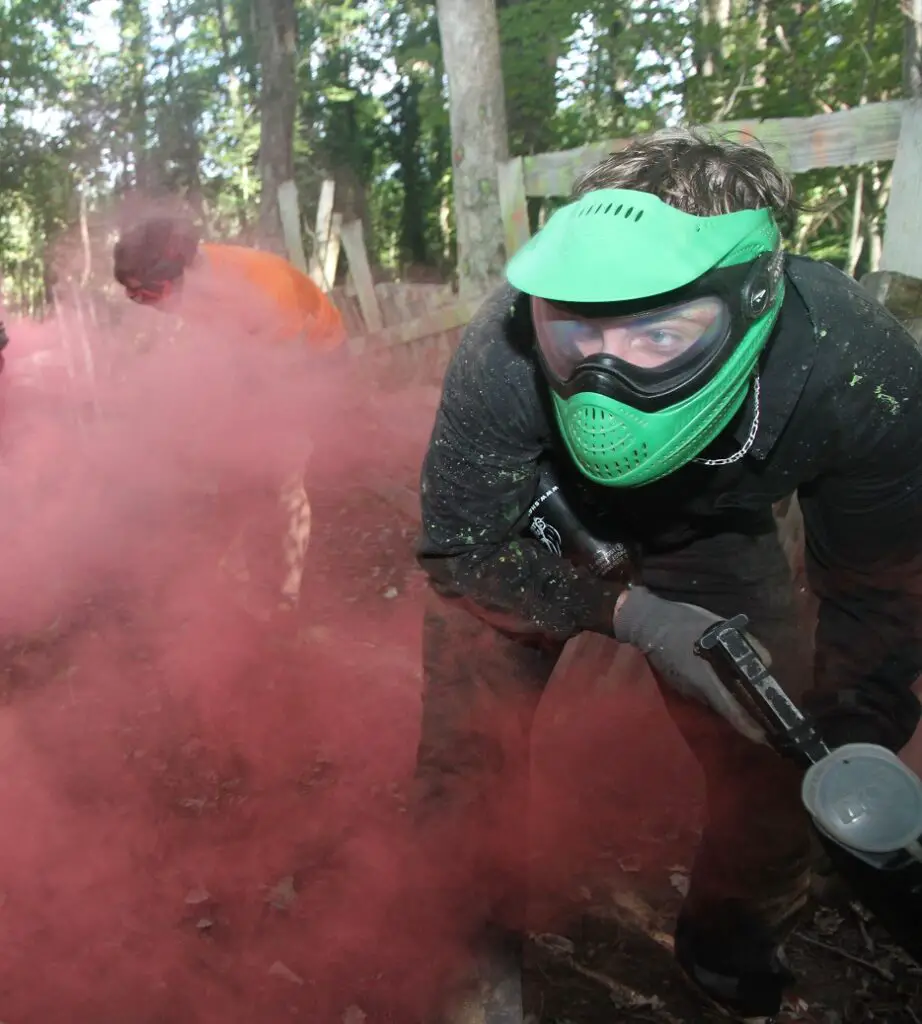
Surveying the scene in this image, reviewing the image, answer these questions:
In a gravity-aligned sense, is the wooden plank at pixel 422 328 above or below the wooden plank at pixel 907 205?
below

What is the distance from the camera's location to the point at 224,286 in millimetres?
4430

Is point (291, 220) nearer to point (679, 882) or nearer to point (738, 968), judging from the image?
point (679, 882)

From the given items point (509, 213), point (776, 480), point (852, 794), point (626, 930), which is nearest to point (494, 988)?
point (626, 930)

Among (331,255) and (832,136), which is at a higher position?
(832,136)

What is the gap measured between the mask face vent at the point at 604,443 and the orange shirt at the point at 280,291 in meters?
2.99

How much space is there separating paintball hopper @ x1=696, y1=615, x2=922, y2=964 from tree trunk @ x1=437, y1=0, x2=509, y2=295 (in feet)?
21.8

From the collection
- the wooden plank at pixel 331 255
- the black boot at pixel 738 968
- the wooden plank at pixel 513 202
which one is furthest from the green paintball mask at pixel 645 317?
the wooden plank at pixel 331 255

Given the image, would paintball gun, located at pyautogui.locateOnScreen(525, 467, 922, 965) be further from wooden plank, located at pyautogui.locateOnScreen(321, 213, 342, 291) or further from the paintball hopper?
wooden plank, located at pyautogui.locateOnScreen(321, 213, 342, 291)

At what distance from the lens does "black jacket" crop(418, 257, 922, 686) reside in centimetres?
191

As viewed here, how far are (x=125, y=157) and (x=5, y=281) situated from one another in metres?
3.67

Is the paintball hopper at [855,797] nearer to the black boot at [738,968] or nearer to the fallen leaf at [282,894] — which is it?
the black boot at [738,968]

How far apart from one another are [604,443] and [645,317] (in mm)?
257

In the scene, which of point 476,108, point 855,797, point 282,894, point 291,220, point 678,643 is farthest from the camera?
point 291,220

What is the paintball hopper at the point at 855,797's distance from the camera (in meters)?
1.67
